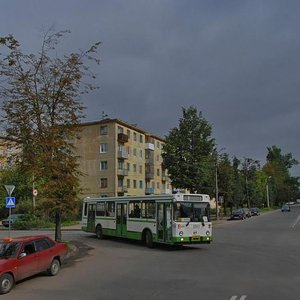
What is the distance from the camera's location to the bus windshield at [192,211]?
21.5 m

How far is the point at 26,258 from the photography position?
1287cm

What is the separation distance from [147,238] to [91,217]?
7.54m

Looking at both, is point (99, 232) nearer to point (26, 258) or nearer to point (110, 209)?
point (110, 209)

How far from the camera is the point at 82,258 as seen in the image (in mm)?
19188

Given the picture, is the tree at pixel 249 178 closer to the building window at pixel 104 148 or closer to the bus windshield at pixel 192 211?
the building window at pixel 104 148

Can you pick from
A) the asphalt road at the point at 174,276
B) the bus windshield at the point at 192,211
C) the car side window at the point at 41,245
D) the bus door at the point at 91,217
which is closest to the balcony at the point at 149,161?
the bus door at the point at 91,217

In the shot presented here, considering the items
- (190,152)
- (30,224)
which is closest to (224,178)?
(190,152)

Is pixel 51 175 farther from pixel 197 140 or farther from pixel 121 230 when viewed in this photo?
pixel 197 140

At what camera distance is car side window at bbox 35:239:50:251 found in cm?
1371

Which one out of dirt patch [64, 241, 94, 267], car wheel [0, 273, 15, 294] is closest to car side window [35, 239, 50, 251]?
car wheel [0, 273, 15, 294]

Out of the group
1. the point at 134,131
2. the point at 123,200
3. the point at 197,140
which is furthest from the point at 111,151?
the point at 123,200

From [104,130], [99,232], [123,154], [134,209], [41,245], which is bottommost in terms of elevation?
[41,245]

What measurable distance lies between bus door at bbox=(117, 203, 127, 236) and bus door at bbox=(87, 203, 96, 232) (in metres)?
3.62

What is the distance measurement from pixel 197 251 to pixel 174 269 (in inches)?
236
